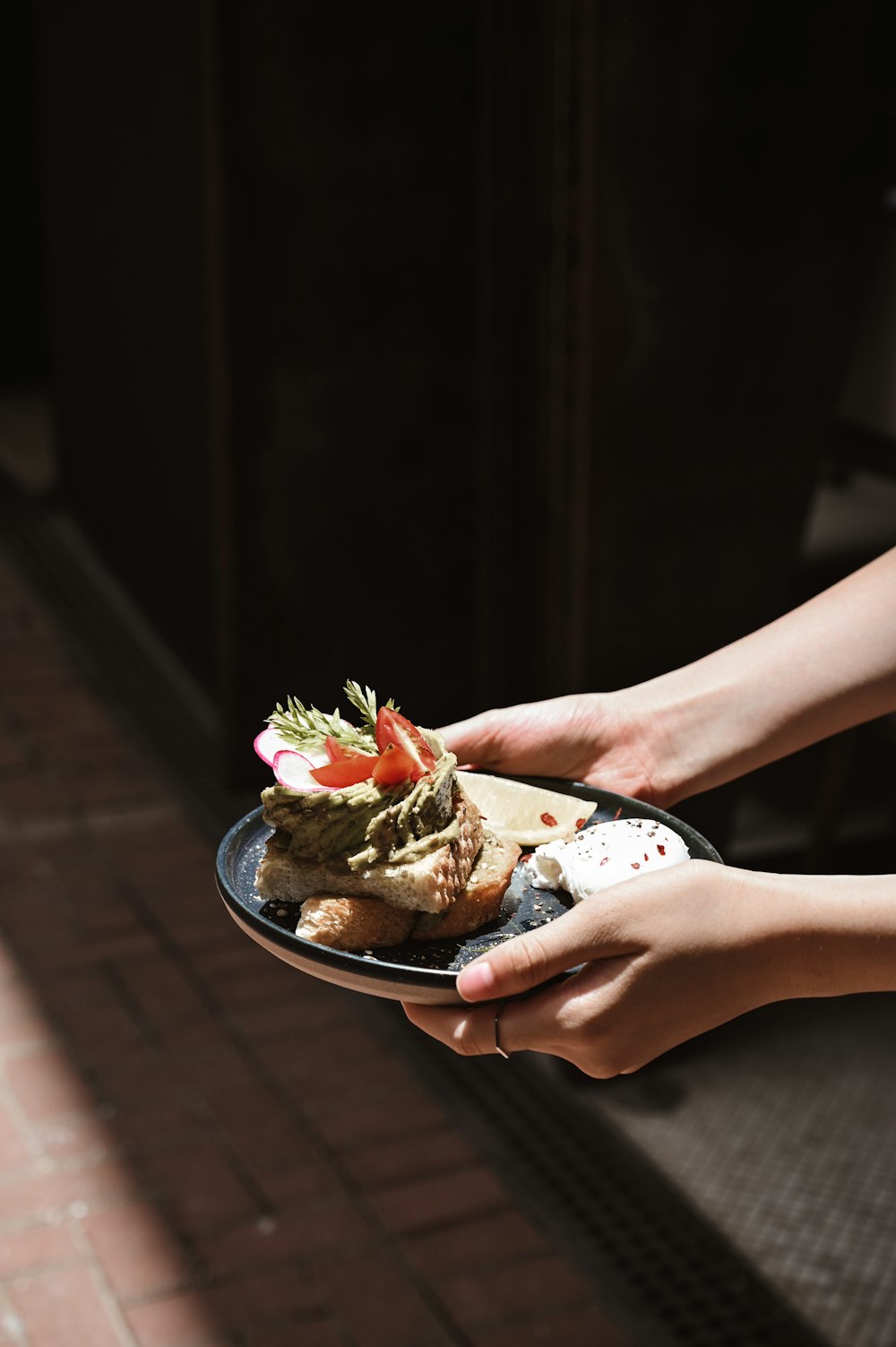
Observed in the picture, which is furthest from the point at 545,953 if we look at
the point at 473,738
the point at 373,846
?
the point at 473,738

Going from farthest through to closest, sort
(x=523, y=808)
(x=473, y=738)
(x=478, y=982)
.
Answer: (x=473, y=738), (x=523, y=808), (x=478, y=982)

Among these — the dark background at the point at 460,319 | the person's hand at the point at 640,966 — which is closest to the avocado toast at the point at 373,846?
the person's hand at the point at 640,966

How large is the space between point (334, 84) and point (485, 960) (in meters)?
3.06

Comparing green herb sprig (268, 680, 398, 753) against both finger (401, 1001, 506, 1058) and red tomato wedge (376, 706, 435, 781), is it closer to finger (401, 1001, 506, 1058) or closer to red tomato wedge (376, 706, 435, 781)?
red tomato wedge (376, 706, 435, 781)

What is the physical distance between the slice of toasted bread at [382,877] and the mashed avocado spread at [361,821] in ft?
0.04

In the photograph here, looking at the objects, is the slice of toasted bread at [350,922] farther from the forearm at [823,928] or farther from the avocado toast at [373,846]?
the forearm at [823,928]

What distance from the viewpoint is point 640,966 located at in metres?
1.48

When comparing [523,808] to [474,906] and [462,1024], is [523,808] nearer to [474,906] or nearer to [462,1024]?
[474,906]

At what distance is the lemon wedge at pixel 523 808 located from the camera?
181 cm

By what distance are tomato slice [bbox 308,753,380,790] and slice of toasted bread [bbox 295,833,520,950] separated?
4.8 inches

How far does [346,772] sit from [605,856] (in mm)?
289

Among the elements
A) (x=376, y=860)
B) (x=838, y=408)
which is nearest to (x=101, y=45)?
(x=838, y=408)

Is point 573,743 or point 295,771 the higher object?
point 295,771

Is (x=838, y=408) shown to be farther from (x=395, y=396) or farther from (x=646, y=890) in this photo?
(x=646, y=890)
